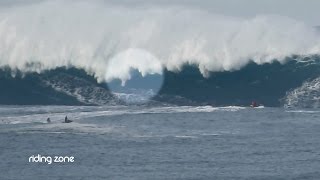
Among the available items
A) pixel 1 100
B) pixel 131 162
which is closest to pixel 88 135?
pixel 131 162

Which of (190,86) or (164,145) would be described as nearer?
(164,145)

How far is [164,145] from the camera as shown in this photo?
8675cm

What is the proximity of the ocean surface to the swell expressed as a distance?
23255mm

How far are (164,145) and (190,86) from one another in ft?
231

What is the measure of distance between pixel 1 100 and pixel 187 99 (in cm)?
3510

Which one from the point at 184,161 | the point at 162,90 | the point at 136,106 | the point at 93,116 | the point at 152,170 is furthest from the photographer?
the point at 162,90

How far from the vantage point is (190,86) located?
15688 cm

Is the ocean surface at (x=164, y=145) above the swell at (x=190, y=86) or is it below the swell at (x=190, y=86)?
below

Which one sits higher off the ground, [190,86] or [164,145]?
[190,86]

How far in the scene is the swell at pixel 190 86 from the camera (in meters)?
149

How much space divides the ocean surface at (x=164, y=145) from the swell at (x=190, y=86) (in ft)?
76.3

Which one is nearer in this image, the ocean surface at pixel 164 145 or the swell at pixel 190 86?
the ocean surface at pixel 164 145

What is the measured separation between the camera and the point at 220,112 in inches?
4929

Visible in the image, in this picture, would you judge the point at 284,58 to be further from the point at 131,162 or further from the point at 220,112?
the point at 131,162
